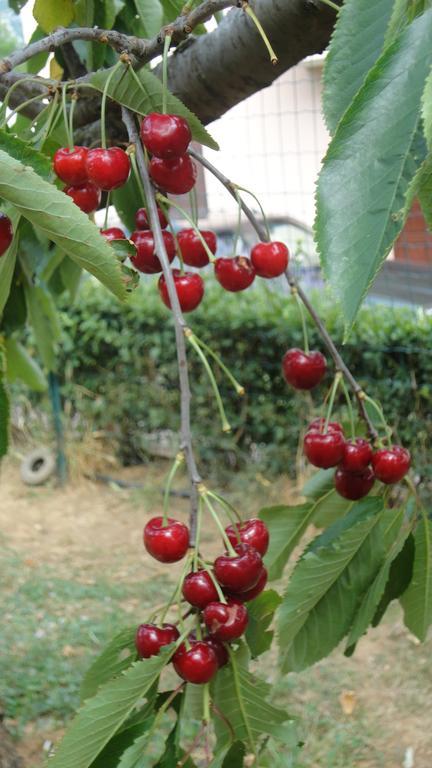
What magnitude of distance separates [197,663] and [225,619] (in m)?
0.05

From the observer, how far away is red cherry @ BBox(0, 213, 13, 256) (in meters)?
0.78

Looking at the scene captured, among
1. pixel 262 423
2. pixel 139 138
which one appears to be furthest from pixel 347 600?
pixel 262 423

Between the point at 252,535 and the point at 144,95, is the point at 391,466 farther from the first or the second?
the point at 144,95

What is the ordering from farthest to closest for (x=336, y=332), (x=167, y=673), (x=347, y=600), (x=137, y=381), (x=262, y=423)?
1. (x=137, y=381)
2. (x=262, y=423)
3. (x=336, y=332)
4. (x=167, y=673)
5. (x=347, y=600)

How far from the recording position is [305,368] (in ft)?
3.81

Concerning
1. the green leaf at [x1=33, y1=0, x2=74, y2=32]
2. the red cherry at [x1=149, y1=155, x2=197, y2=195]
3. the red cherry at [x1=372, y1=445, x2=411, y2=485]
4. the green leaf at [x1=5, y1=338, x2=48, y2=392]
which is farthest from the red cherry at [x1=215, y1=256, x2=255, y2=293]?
the green leaf at [x1=5, y1=338, x2=48, y2=392]

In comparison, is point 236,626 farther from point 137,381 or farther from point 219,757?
point 137,381

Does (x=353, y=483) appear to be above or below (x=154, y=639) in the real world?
below

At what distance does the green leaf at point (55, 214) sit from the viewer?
2.05 ft

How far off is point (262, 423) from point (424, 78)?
3.94 m

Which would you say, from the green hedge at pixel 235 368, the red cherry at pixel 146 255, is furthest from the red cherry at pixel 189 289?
the green hedge at pixel 235 368

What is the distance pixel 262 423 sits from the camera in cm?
438

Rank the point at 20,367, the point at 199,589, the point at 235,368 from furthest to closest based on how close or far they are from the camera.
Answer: the point at 235,368
the point at 20,367
the point at 199,589

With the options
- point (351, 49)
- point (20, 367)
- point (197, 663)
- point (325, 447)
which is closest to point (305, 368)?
point (325, 447)
